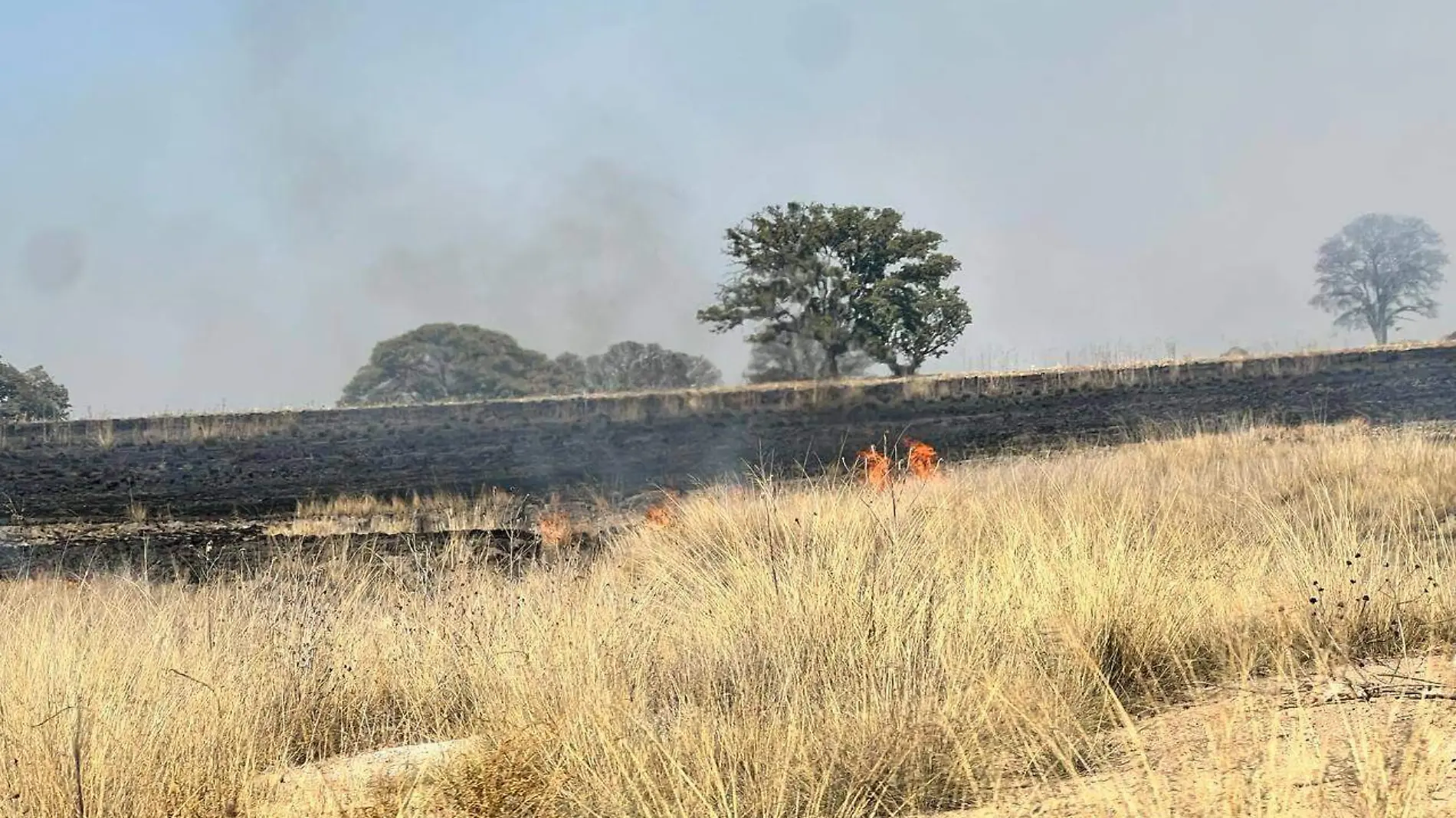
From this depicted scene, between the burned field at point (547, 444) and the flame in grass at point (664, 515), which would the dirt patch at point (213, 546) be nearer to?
the burned field at point (547, 444)

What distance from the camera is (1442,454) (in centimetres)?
1027

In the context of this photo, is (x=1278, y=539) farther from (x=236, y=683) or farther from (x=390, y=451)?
(x=390, y=451)

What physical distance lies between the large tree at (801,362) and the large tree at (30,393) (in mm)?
Result: 32523

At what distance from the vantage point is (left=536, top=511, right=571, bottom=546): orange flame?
546 inches

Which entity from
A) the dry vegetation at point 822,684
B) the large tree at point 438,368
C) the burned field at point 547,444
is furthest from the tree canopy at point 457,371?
the dry vegetation at point 822,684

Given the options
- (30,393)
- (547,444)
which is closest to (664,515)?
(547,444)

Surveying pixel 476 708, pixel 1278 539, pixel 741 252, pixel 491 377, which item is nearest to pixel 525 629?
pixel 476 708

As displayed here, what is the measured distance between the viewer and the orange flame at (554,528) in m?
13.9

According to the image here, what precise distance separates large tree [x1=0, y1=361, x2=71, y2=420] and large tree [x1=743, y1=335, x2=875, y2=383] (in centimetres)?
3252

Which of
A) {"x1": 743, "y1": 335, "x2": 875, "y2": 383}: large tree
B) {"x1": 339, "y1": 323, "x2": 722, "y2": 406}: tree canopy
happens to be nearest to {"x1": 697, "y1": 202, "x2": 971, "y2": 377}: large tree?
{"x1": 743, "y1": 335, "x2": 875, "y2": 383}: large tree

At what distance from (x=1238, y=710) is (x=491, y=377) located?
66111 mm

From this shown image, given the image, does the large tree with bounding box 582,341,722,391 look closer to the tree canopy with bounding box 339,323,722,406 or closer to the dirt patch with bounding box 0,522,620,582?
the tree canopy with bounding box 339,323,722,406

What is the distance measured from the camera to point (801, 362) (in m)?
45.5

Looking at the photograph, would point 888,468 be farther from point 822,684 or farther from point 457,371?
point 457,371
